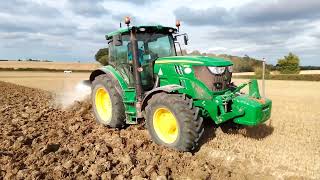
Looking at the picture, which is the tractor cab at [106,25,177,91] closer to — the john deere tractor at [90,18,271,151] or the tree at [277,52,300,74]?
the john deere tractor at [90,18,271,151]

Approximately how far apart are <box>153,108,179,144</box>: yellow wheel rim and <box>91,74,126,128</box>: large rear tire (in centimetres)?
151

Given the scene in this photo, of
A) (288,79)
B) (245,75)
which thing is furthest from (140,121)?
(288,79)

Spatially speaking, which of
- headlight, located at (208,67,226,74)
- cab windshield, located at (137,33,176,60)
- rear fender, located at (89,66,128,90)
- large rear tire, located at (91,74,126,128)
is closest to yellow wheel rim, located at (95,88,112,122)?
large rear tire, located at (91,74,126,128)

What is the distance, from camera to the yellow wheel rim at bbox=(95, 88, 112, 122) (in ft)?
31.8

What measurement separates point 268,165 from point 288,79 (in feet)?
121

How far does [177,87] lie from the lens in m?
7.29

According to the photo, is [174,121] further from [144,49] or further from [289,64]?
[289,64]

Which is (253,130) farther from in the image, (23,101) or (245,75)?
(245,75)

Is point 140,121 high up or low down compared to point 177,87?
down

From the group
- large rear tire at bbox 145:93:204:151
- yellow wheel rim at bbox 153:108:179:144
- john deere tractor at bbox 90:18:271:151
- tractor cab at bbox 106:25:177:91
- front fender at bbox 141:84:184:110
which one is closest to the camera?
large rear tire at bbox 145:93:204:151

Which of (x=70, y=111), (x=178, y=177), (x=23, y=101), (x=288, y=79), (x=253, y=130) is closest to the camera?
(x=178, y=177)

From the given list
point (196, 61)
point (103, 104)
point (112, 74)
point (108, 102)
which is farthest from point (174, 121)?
point (103, 104)

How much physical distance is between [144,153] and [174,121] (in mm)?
831

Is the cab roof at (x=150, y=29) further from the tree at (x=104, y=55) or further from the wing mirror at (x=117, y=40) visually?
the tree at (x=104, y=55)
